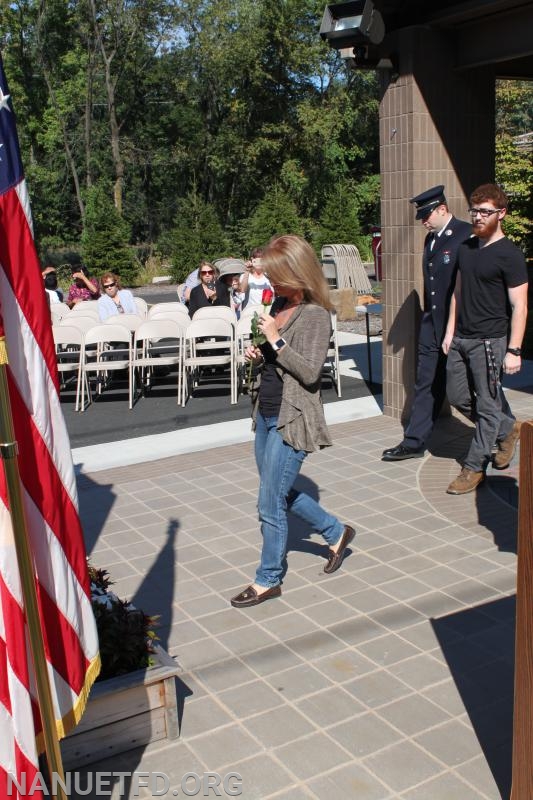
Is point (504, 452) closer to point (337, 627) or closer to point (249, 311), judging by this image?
point (337, 627)

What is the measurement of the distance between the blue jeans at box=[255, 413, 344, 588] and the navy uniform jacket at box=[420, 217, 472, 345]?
275cm

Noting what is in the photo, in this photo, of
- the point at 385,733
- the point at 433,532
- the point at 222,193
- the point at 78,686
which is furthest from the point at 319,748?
the point at 222,193

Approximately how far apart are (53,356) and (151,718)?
166 centimetres

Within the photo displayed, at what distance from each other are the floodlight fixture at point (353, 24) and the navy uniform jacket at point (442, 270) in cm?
175

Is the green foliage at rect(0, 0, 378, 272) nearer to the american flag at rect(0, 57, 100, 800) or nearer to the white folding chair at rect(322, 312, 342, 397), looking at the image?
the white folding chair at rect(322, 312, 342, 397)

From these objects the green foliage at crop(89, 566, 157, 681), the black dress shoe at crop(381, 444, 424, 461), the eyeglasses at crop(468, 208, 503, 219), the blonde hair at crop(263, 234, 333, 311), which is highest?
the eyeglasses at crop(468, 208, 503, 219)

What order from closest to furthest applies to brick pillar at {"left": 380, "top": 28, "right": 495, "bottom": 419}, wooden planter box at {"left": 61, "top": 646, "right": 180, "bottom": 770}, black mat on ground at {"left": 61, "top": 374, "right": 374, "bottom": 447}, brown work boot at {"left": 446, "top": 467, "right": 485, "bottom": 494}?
1. wooden planter box at {"left": 61, "top": 646, "right": 180, "bottom": 770}
2. brown work boot at {"left": 446, "top": 467, "right": 485, "bottom": 494}
3. brick pillar at {"left": 380, "top": 28, "right": 495, "bottom": 419}
4. black mat on ground at {"left": 61, "top": 374, "right": 374, "bottom": 447}

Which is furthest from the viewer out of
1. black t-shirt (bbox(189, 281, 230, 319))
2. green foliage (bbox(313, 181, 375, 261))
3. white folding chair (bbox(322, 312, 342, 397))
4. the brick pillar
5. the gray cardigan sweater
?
green foliage (bbox(313, 181, 375, 261))

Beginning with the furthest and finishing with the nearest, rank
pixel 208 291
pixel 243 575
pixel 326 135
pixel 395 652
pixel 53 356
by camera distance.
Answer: pixel 326 135
pixel 208 291
pixel 243 575
pixel 395 652
pixel 53 356

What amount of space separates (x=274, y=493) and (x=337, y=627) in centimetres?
76

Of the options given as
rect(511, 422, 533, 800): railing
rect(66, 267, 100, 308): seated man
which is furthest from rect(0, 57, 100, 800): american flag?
rect(66, 267, 100, 308): seated man

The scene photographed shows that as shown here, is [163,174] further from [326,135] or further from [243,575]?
[243,575]

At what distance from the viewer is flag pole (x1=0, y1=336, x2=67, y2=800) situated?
7.29 ft

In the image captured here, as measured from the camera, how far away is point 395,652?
4.18m
